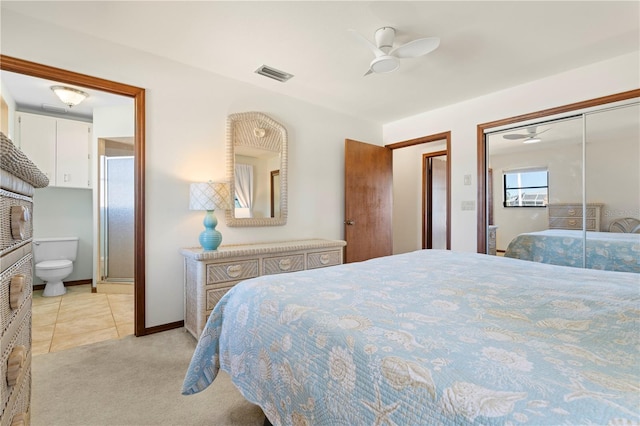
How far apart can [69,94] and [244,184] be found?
7.19ft

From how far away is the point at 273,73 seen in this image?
2.88m

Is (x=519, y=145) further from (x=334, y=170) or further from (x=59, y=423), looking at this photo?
(x=59, y=423)

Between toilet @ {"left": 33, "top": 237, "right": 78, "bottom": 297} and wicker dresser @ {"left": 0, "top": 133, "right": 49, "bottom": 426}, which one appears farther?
toilet @ {"left": 33, "top": 237, "right": 78, "bottom": 297}

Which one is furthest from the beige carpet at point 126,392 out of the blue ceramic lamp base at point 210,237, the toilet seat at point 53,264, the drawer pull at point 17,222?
the toilet seat at point 53,264

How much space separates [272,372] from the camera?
105cm

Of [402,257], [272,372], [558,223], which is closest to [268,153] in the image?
[402,257]

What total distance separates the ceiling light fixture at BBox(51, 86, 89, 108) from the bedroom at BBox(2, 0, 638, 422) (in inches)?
49.6

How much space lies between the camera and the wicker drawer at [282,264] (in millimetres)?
2732

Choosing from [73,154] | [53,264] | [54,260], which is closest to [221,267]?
[53,264]

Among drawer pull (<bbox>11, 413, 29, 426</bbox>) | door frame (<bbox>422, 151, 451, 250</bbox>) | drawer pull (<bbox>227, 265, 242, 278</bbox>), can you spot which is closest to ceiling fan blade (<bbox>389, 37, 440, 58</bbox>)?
drawer pull (<bbox>227, 265, 242, 278</bbox>)

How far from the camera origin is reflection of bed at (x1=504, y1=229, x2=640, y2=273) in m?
2.56

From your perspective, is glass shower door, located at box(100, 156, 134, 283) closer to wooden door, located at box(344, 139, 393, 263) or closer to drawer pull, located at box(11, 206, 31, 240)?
wooden door, located at box(344, 139, 393, 263)

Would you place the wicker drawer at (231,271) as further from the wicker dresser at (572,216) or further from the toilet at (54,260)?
the wicker dresser at (572,216)

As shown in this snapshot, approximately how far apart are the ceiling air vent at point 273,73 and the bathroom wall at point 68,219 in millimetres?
3308
